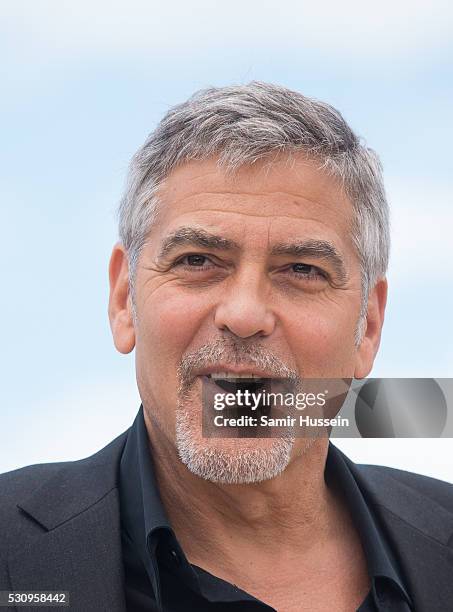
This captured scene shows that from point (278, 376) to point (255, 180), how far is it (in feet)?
2.87

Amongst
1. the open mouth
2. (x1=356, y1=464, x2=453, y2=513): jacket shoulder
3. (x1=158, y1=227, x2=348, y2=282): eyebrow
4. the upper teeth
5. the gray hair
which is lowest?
(x1=356, y1=464, x2=453, y2=513): jacket shoulder

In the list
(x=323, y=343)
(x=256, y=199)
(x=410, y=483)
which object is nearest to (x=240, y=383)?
(x=323, y=343)

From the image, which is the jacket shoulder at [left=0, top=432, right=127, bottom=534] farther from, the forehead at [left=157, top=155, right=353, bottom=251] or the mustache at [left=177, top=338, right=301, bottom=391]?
the forehead at [left=157, top=155, right=353, bottom=251]

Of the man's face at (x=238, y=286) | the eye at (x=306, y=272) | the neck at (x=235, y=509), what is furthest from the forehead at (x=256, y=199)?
the neck at (x=235, y=509)

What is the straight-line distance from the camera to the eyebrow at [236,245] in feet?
13.5

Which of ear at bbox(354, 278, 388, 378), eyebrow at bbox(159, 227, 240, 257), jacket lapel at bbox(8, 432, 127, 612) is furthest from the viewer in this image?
ear at bbox(354, 278, 388, 378)

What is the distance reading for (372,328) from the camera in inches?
191

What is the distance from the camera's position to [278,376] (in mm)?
4094

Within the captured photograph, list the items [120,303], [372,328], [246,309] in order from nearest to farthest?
1. [246,309]
2. [120,303]
3. [372,328]

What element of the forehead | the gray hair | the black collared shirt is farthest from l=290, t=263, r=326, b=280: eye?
the black collared shirt

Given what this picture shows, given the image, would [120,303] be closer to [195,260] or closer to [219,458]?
[195,260]

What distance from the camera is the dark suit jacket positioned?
12.7 ft

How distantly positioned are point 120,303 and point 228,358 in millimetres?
915

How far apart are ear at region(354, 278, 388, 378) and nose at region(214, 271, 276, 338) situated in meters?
0.83
